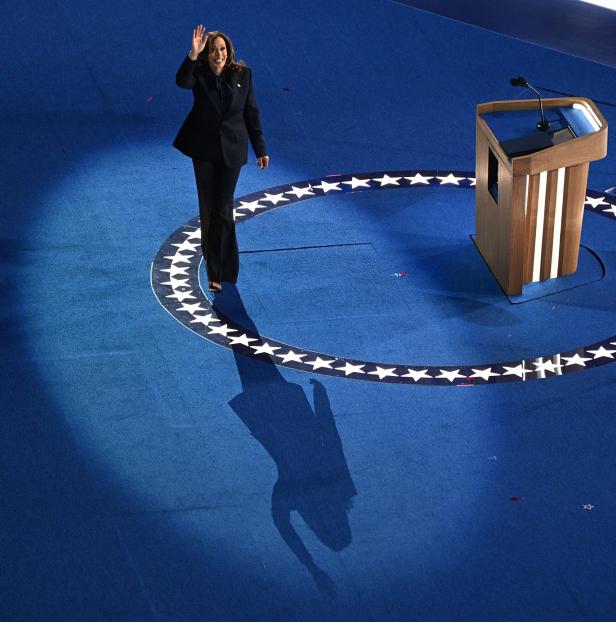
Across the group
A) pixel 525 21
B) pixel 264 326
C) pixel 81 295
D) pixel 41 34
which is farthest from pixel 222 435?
pixel 525 21

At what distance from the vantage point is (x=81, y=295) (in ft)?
23.0

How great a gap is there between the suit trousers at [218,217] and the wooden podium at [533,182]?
135 centimetres

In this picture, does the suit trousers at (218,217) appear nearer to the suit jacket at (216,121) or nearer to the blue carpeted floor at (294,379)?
the suit jacket at (216,121)

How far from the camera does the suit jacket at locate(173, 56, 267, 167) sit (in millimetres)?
6668

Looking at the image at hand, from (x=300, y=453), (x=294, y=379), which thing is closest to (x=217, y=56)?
(x=294, y=379)

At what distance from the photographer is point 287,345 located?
6.50 metres

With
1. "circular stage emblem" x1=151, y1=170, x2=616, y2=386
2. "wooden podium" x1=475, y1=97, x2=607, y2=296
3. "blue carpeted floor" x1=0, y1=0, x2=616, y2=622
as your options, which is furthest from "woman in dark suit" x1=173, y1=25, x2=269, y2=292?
"wooden podium" x1=475, y1=97, x2=607, y2=296

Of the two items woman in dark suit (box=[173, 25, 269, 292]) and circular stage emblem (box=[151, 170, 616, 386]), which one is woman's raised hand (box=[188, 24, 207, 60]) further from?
circular stage emblem (box=[151, 170, 616, 386])

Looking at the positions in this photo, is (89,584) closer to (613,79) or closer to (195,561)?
(195,561)

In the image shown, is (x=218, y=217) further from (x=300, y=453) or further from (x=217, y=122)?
(x=300, y=453)

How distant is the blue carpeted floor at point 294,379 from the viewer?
193 inches

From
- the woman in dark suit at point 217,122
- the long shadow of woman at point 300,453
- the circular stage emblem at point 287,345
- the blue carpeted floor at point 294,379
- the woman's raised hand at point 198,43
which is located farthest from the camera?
the woman in dark suit at point 217,122

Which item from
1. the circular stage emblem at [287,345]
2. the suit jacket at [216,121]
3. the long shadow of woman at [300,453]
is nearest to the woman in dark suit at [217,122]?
the suit jacket at [216,121]

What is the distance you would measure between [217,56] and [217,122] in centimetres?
32
